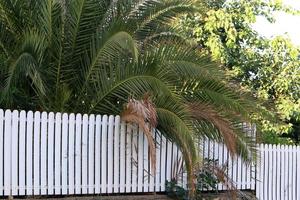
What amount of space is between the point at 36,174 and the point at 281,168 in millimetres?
5633

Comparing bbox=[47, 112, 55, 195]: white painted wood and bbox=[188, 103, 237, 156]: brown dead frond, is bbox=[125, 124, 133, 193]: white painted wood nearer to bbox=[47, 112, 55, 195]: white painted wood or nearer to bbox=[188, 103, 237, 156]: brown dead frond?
bbox=[188, 103, 237, 156]: brown dead frond

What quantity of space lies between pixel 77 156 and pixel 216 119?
93.2 inches

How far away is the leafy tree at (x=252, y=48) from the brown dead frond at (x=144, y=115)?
7610 millimetres

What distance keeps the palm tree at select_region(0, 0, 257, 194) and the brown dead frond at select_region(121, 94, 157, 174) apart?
1.06 ft

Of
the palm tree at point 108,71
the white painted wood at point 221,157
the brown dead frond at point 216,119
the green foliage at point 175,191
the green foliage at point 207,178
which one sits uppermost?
the palm tree at point 108,71

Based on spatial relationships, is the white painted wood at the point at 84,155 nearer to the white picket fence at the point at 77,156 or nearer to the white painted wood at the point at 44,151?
the white picket fence at the point at 77,156

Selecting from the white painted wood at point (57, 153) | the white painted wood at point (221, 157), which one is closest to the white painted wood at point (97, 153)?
the white painted wood at point (57, 153)

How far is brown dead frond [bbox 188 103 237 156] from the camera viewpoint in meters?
9.14

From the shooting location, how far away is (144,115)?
27.9 feet

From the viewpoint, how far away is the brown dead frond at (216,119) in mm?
9141

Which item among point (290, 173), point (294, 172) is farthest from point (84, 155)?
point (294, 172)

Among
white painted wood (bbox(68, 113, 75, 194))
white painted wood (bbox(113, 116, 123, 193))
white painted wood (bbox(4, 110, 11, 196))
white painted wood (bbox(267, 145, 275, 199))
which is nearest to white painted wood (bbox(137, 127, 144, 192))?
white painted wood (bbox(113, 116, 123, 193))

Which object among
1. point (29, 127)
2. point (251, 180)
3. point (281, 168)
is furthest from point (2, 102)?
point (281, 168)

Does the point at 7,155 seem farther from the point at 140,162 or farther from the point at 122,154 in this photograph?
the point at 140,162
